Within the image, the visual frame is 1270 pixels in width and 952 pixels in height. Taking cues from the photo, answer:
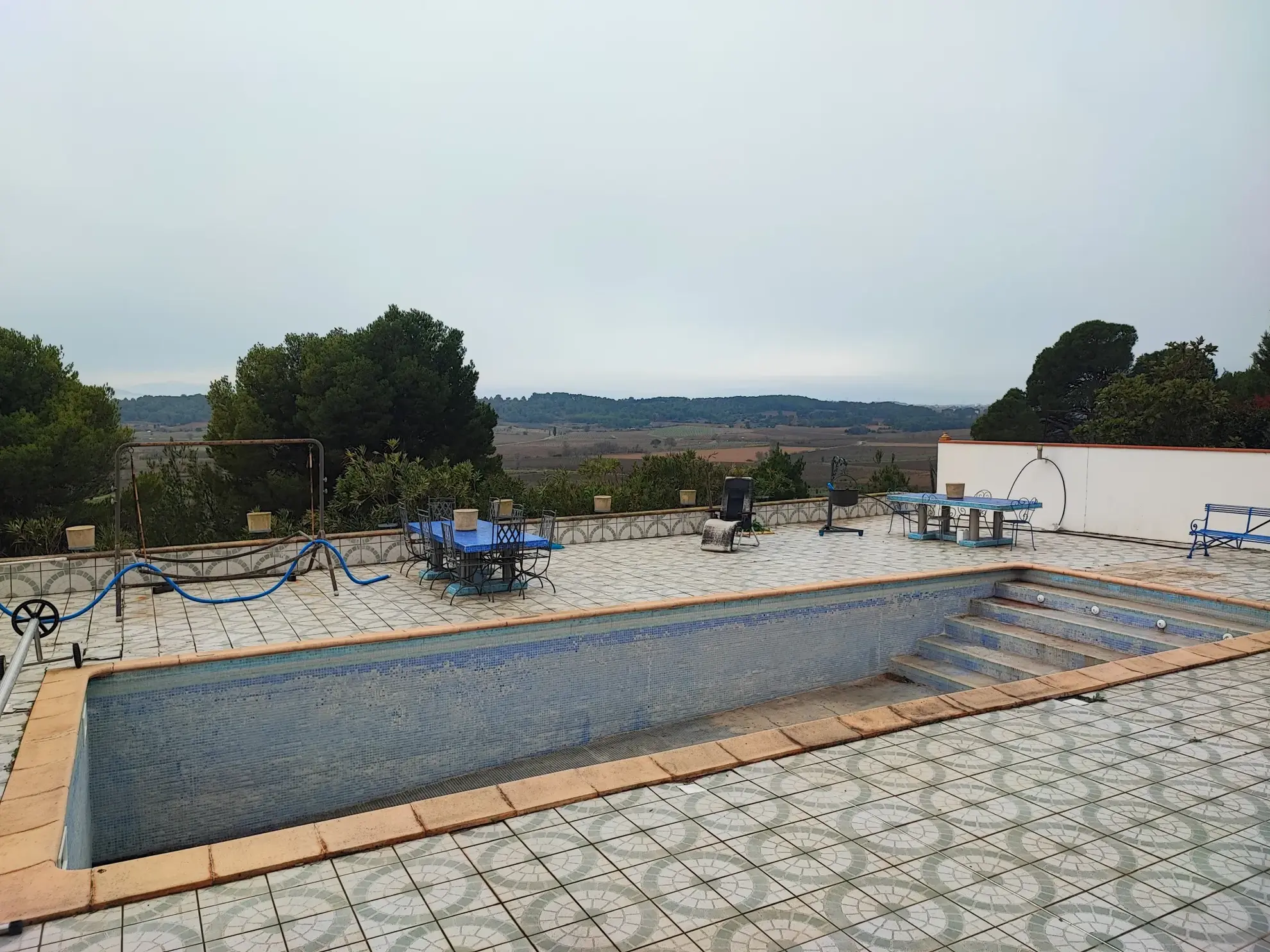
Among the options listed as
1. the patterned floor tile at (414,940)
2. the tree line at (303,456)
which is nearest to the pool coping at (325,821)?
the patterned floor tile at (414,940)

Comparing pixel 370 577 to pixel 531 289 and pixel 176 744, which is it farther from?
pixel 531 289

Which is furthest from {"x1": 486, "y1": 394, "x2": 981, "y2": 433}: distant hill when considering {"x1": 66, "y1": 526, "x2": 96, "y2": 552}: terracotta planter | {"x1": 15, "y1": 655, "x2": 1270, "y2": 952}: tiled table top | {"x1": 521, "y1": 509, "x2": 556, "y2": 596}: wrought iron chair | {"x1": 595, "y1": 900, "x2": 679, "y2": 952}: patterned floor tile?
{"x1": 595, "y1": 900, "x2": 679, "y2": 952}: patterned floor tile

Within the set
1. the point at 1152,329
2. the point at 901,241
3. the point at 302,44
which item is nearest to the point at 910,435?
the point at 1152,329

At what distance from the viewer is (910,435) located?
41469 millimetres

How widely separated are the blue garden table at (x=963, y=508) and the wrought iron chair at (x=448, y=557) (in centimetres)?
573

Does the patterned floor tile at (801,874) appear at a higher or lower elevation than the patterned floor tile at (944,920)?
lower

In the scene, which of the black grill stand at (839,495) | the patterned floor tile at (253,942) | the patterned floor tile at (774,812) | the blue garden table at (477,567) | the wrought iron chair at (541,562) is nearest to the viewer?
the patterned floor tile at (253,942)

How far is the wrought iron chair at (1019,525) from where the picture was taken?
977 centimetres

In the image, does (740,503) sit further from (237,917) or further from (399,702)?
(237,917)

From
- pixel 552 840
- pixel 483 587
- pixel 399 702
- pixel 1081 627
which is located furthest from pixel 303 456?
pixel 552 840

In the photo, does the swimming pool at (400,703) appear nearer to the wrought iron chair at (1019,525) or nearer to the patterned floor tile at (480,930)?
the patterned floor tile at (480,930)

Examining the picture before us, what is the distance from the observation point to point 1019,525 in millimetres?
10820

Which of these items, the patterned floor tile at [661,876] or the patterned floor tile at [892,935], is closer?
the patterned floor tile at [892,935]

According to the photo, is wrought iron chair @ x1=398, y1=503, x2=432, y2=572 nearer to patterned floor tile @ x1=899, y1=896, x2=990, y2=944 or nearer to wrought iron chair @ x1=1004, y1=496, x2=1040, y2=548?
patterned floor tile @ x1=899, y1=896, x2=990, y2=944
